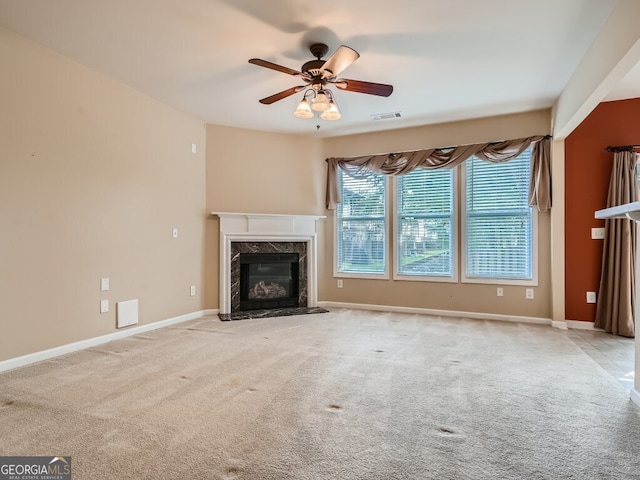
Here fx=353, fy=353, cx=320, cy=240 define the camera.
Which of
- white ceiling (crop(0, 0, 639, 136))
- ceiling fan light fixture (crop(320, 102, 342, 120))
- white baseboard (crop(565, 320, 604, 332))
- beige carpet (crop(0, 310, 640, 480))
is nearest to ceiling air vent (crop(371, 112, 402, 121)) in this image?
white ceiling (crop(0, 0, 639, 136))

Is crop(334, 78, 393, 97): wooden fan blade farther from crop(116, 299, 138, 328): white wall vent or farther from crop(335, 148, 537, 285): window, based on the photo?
crop(116, 299, 138, 328): white wall vent

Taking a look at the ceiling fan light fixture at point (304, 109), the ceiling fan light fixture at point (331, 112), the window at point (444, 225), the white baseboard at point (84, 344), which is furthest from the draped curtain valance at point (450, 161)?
the white baseboard at point (84, 344)

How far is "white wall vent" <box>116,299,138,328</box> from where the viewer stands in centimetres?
380

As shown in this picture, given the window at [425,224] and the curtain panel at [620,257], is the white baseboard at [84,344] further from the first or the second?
the curtain panel at [620,257]

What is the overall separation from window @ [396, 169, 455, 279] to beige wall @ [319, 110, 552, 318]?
9.8 inches

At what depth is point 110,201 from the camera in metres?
3.71

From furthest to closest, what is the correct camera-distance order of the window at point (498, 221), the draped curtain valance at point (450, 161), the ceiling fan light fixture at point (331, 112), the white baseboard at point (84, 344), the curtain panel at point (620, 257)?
the window at point (498, 221)
the draped curtain valance at point (450, 161)
the curtain panel at point (620, 257)
the ceiling fan light fixture at point (331, 112)
the white baseboard at point (84, 344)

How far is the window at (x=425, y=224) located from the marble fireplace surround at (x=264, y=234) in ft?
4.31

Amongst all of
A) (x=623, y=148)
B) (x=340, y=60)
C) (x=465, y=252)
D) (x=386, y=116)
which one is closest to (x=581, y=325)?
(x=465, y=252)

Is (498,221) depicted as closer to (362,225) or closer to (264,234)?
(362,225)

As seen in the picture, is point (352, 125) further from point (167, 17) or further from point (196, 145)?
point (167, 17)

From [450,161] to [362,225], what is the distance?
156 cm

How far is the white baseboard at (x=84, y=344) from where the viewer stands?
9.50 ft

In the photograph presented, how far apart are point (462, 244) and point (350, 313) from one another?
1843 mm
